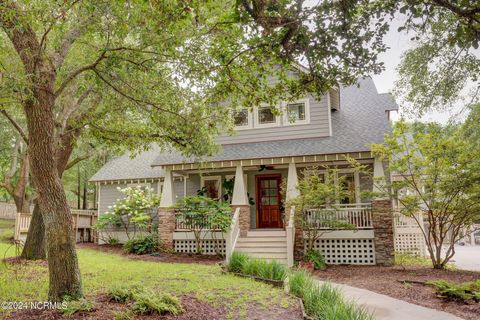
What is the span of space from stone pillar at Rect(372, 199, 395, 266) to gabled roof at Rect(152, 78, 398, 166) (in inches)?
73.1

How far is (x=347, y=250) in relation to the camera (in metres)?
12.1

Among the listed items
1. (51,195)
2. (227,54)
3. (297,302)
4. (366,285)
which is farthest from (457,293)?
(51,195)

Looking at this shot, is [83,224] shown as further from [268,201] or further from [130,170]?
[268,201]

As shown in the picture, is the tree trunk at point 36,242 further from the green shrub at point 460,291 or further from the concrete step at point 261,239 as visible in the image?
the green shrub at point 460,291

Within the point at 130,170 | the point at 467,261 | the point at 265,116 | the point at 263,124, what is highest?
the point at 265,116

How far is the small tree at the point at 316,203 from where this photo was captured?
36.1 feet

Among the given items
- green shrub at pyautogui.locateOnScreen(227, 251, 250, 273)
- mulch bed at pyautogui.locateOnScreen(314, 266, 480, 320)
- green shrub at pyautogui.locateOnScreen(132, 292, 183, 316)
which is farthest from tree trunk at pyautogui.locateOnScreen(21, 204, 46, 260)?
mulch bed at pyautogui.locateOnScreen(314, 266, 480, 320)

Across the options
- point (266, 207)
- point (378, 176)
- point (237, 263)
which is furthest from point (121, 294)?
point (266, 207)

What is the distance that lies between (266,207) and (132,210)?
19.4 ft

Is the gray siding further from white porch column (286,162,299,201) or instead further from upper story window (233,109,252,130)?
white porch column (286,162,299,201)

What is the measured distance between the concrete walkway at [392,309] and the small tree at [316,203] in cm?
383

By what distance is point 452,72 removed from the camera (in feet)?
28.4

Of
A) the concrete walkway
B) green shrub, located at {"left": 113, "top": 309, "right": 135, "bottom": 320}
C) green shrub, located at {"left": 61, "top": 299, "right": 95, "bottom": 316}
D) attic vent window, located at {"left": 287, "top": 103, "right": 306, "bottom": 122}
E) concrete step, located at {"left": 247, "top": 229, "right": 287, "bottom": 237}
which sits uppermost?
attic vent window, located at {"left": 287, "top": 103, "right": 306, "bottom": 122}

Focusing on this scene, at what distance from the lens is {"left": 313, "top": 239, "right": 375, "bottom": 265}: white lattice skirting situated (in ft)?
39.0
